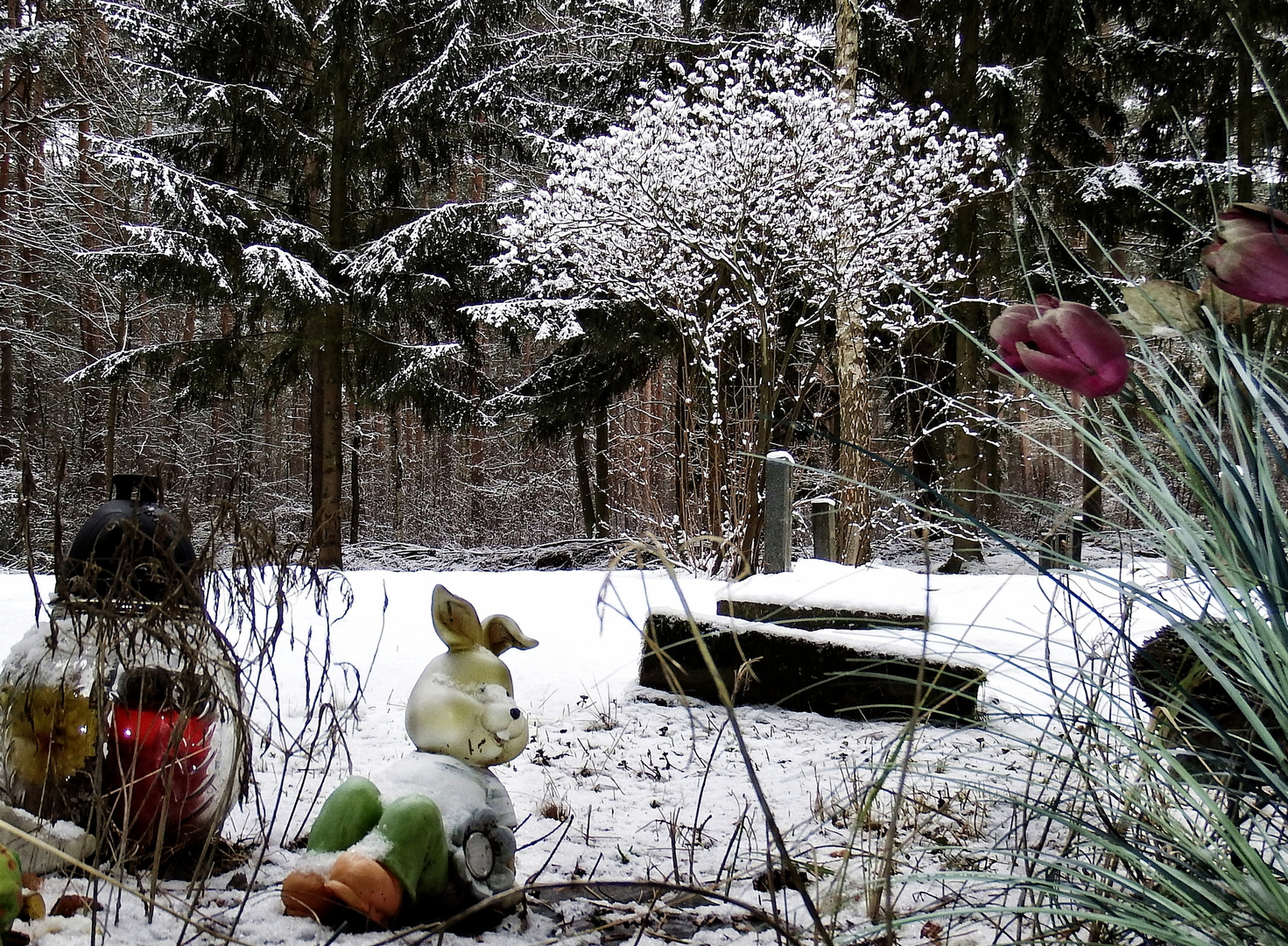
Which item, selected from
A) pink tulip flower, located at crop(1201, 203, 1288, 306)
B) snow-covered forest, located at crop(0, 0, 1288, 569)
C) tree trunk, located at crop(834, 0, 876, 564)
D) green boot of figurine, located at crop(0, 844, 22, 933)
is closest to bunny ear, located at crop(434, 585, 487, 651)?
green boot of figurine, located at crop(0, 844, 22, 933)

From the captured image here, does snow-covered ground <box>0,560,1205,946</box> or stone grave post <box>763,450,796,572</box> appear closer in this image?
snow-covered ground <box>0,560,1205,946</box>

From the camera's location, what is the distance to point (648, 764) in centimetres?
240

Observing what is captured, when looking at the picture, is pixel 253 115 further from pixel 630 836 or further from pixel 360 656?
pixel 630 836

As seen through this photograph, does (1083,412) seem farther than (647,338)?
No

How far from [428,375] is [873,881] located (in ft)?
30.6

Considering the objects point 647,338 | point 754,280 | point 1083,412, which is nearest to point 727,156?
point 754,280

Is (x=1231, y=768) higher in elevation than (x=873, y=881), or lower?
higher

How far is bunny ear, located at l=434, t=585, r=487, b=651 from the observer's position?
1.46 metres

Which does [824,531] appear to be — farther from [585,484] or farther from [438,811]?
[585,484]

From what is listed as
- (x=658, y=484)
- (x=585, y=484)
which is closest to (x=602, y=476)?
(x=585, y=484)

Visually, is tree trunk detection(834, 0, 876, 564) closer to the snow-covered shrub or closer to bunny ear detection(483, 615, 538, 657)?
the snow-covered shrub

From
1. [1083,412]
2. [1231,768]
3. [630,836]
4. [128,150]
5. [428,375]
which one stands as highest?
[128,150]

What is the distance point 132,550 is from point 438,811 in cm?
60

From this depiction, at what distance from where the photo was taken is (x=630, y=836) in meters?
1.83
